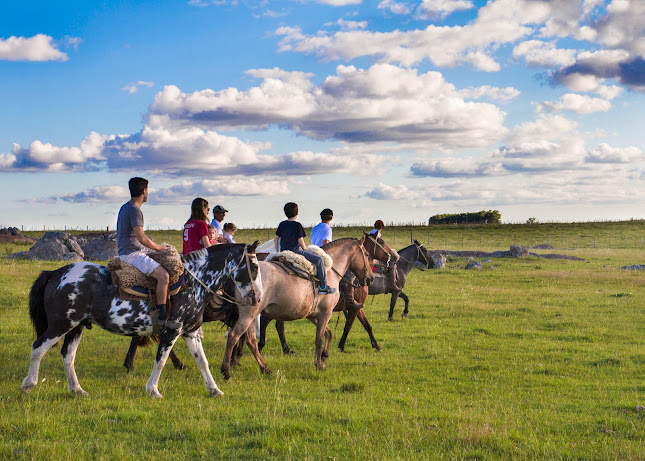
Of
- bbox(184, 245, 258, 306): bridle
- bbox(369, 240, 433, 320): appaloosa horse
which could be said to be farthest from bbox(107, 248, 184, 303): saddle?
bbox(369, 240, 433, 320): appaloosa horse

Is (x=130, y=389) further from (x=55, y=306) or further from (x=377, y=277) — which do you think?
(x=377, y=277)

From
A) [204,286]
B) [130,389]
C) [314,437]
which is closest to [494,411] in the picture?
[314,437]

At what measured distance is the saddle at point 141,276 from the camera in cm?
809

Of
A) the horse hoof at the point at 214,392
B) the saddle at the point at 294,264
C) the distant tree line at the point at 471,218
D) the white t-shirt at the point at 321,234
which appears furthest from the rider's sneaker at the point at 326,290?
the distant tree line at the point at 471,218

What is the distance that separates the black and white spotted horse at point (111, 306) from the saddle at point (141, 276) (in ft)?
0.53

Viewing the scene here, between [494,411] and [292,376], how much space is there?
3.70 m

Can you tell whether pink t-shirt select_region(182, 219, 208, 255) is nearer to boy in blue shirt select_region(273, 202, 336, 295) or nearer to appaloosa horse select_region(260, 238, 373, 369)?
appaloosa horse select_region(260, 238, 373, 369)

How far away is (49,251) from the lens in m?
32.6

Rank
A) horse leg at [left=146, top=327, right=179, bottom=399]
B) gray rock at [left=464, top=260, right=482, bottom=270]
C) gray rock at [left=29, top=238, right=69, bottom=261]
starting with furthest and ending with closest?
gray rock at [left=464, top=260, right=482, bottom=270], gray rock at [left=29, top=238, right=69, bottom=261], horse leg at [left=146, top=327, right=179, bottom=399]

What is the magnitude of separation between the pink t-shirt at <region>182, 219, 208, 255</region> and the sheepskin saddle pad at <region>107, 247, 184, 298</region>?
5.11 feet

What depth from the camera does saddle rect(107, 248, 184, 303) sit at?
809 centimetres

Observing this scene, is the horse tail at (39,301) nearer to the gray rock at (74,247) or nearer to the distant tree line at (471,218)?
the gray rock at (74,247)

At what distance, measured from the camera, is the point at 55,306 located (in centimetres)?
805

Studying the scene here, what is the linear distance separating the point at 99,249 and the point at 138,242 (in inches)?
1128
